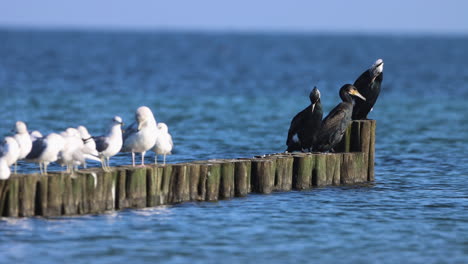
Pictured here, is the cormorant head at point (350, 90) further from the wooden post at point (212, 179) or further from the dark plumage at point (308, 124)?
the wooden post at point (212, 179)

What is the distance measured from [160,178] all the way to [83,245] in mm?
2332

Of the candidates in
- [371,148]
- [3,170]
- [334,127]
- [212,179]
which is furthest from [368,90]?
[3,170]

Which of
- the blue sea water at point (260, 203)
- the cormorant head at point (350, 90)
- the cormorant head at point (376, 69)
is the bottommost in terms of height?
the blue sea water at point (260, 203)

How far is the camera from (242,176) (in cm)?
1617

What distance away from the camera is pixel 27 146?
14070mm

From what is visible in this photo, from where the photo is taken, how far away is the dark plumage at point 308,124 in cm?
1733

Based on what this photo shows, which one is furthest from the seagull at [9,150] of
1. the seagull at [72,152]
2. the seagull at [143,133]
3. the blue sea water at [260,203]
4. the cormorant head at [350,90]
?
the cormorant head at [350,90]

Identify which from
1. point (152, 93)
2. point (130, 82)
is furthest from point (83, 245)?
point (130, 82)

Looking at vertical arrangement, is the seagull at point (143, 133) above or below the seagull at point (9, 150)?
above

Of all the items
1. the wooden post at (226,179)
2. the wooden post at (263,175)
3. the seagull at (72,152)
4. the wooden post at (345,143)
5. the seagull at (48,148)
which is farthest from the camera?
the wooden post at (345,143)

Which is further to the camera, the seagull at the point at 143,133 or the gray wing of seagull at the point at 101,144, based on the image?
the seagull at the point at 143,133

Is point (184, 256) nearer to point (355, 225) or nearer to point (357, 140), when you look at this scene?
point (355, 225)

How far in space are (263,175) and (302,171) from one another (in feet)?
2.77

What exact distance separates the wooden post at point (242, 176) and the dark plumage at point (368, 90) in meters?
3.09
